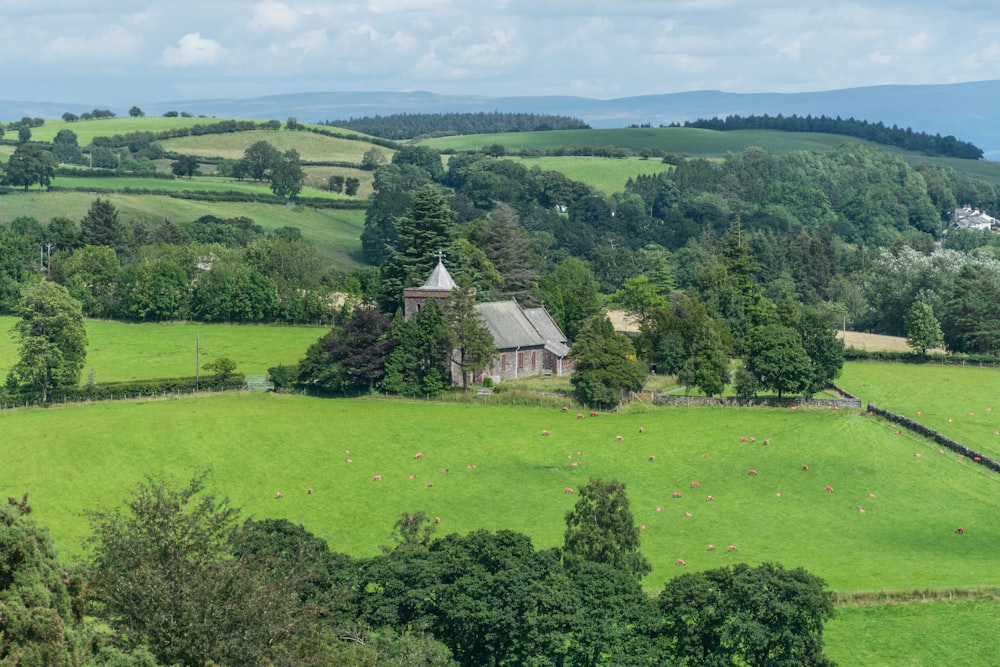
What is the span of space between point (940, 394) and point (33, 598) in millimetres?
73730

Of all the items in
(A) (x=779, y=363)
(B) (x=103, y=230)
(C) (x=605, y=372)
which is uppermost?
(A) (x=779, y=363)

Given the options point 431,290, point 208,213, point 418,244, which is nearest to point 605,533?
point 431,290

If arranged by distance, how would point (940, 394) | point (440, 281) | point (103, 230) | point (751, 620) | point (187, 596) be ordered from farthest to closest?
point (103, 230), point (440, 281), point (940, 394), point (751, 620), point (187, 596)

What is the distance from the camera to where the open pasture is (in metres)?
63.1

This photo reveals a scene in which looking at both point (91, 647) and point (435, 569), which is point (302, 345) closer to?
point (435, 569)

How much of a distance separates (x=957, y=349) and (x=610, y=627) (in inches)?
3049

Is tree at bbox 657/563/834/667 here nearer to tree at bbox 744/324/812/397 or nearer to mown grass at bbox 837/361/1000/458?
mown grass at bbox 837/361/1000/458

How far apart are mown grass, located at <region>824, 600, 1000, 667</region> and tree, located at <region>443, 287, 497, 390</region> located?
4193 cm

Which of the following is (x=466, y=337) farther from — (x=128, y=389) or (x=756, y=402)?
(x=128, y=389)

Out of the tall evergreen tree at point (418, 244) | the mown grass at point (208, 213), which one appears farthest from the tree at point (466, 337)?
the mown grass at point (208, 213)

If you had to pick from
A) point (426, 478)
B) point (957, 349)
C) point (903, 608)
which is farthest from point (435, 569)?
point (957, 349)

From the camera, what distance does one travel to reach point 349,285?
125688 millimetres

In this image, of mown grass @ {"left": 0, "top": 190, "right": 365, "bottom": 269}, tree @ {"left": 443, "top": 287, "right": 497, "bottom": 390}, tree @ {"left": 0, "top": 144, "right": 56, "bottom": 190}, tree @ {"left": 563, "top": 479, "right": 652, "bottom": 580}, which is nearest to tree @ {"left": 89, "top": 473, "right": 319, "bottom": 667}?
tree @ {"left": 563, "top": 479, "right": 652, "bottom": 580}

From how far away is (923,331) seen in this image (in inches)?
4203
